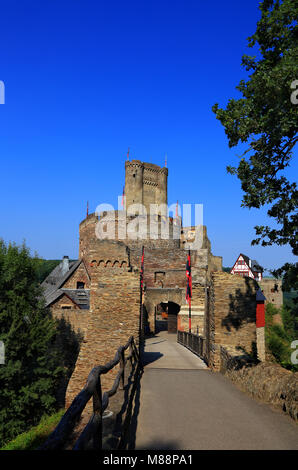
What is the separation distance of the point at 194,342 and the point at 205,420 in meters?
11.6

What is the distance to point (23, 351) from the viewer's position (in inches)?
707

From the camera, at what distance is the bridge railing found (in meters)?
15.5

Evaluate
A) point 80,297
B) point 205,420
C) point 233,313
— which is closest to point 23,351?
point 233,313

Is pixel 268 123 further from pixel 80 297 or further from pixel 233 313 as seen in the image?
pixel 80 297

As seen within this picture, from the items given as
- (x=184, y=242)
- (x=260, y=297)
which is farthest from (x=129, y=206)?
(x=260, y=297)

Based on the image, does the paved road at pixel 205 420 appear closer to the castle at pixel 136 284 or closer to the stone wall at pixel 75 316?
the castle at pixel 136 284

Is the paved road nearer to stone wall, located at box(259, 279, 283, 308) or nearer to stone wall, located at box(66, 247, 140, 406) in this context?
stone wall, located at box(66, 247, 140, 406)

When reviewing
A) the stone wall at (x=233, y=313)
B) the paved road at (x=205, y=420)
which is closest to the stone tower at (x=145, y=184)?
the stone wall at (x=233, y=313)

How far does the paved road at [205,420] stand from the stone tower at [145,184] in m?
53.1

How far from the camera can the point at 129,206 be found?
61031mm

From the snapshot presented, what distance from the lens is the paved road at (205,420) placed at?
16.4ft

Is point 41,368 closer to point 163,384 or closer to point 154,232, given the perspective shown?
point 163,384

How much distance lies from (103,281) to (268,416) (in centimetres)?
701

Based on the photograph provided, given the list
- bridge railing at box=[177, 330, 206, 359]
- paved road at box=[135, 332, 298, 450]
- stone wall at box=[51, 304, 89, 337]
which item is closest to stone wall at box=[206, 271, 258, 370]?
paved road at box=[135, 332, 298, 450]
